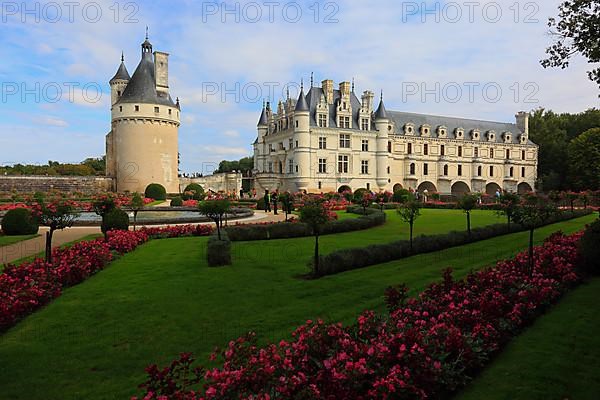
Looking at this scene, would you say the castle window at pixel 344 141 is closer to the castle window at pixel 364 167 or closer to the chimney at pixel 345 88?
the castle window at pixel 364 167

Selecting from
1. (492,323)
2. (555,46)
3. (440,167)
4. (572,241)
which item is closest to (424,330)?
(492,323)

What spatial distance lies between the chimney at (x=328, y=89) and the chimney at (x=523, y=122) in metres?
30.0

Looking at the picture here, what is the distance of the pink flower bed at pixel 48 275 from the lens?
7250 millimetres

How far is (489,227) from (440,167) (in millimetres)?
39986

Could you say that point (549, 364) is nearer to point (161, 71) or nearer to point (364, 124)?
point (364, 124)

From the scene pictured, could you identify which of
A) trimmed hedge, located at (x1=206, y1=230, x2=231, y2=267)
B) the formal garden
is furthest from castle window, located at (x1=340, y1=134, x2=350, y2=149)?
trimmed hedge, located at (x1=206, y1=230, x2=231, y2=267)

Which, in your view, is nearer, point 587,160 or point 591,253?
point 591,253

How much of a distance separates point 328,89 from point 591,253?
40005 millimetres

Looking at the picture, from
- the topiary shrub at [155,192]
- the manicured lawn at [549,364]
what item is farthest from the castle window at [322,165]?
the manicured lawn at [549,364]

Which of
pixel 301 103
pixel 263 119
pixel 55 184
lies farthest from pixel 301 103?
pixel 55 184

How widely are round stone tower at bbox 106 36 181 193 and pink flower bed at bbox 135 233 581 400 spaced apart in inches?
1653

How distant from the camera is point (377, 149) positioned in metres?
49.4

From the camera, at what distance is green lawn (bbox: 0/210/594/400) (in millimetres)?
5273

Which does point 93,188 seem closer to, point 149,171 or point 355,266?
point 149,171
